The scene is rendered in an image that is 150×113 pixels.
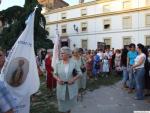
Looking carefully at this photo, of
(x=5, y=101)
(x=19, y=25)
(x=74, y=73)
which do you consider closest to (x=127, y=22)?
(x=19, y=25)

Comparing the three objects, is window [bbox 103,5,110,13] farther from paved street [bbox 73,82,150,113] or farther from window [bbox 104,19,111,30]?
paved street [bbox 73,82,150,113]

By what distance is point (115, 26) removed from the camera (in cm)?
5719

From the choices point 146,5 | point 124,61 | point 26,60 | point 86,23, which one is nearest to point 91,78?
point 124,61

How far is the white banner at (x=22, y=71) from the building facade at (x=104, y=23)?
44052mm

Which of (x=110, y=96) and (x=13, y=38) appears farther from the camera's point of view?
(x=13, y=38)

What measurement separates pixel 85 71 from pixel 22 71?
863 cm

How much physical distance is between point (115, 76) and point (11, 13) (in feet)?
→ 101

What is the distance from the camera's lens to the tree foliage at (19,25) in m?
44.8

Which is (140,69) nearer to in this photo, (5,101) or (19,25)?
(5,101)

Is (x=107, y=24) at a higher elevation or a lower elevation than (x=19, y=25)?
higher

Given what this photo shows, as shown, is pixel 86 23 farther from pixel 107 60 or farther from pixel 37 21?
pixel 107 60

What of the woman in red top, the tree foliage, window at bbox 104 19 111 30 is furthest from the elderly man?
window at bbox 104 19 111 30

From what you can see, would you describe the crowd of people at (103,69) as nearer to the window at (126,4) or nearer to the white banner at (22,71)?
the white banner at (22,71)

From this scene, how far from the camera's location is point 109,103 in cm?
1074
